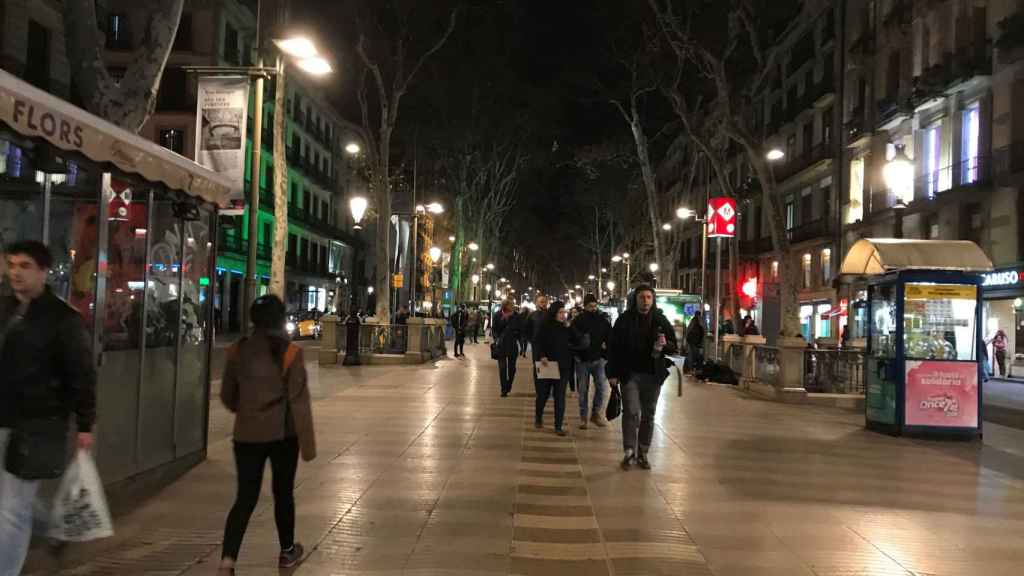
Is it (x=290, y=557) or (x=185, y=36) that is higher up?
(x=185, y=36)

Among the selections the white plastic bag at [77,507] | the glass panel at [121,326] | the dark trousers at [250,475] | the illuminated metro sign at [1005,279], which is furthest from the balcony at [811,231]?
the white plastic bag at [77,507]

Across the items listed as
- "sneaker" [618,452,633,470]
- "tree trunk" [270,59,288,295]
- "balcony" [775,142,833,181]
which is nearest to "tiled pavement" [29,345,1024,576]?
"sneaker" [618,452,633,470]

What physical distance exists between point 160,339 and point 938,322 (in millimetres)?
10520

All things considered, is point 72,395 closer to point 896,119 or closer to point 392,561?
point 392,561

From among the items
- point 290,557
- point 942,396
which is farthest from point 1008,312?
point 290,557

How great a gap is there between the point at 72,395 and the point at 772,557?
4502 millimetres

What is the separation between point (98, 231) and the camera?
6.40 m

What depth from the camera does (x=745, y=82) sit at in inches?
928

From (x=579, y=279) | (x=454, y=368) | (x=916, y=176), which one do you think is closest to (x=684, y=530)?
(x=454, y=368)

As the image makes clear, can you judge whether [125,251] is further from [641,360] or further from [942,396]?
[942,396]

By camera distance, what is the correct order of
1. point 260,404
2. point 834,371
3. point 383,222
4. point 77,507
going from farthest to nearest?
point 383,222
point 834,371
point 260,404
point 77,507

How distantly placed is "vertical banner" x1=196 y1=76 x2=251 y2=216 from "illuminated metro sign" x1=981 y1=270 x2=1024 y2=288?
952 inches

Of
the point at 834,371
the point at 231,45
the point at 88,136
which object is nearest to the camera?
the point at 88,136

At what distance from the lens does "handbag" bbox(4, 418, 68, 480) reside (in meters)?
3.77
